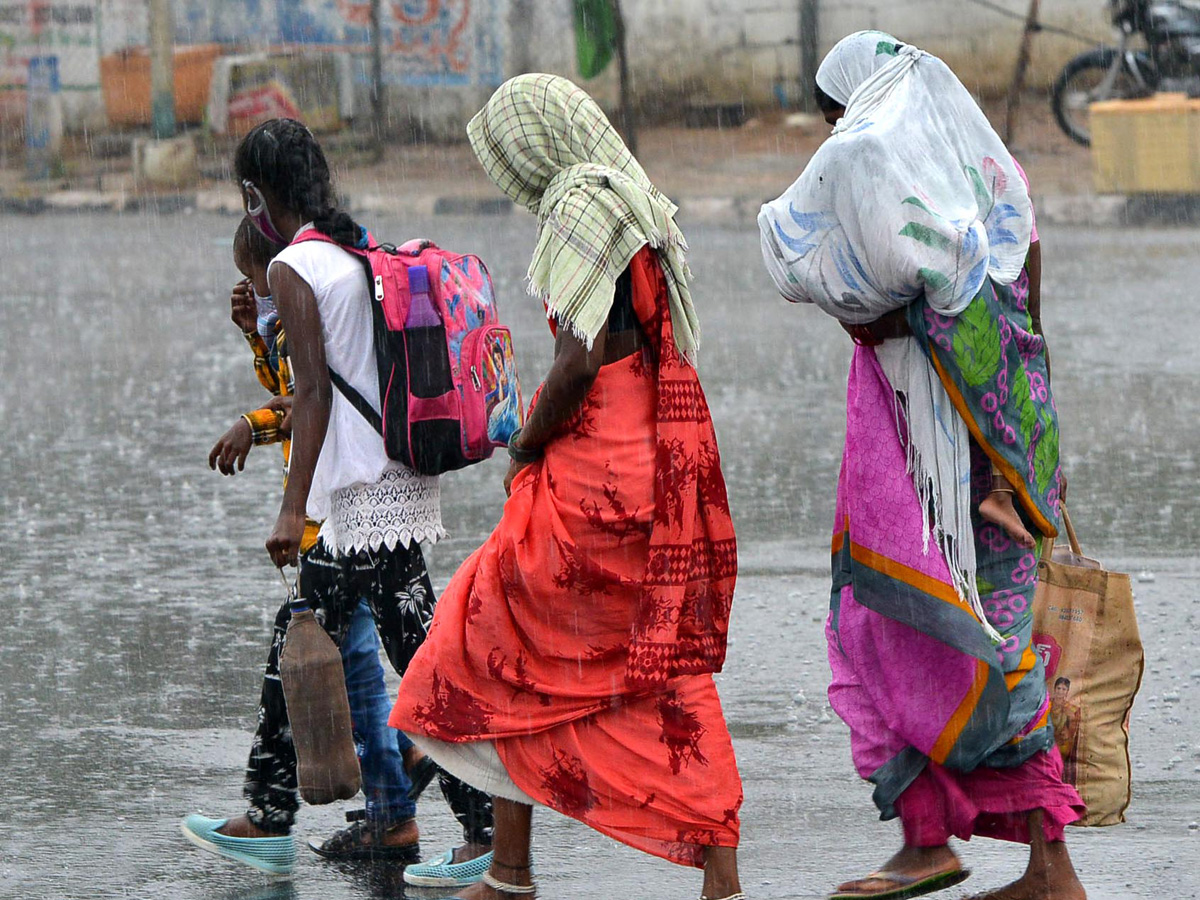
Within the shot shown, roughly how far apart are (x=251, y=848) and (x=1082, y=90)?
15.9 m

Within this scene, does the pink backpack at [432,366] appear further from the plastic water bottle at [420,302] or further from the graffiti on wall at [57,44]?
the graffiti on wall at [57,44]

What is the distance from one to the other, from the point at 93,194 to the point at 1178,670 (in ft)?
51.1

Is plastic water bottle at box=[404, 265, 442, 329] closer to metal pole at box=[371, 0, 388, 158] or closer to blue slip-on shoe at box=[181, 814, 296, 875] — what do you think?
blue slip-on shoe at box=[181, 814, 296, 875]

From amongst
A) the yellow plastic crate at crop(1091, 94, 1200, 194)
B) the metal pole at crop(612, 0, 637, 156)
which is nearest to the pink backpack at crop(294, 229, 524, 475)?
the yellow plastic crate at crop(1091, 94, 1200, 194)

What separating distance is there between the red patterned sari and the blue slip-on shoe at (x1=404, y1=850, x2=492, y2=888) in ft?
1.30

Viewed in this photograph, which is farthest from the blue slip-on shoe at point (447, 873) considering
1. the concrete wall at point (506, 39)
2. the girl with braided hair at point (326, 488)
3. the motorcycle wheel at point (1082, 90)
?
the concrete wall at point (506, 39)

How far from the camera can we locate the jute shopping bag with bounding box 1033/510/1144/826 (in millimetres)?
3586

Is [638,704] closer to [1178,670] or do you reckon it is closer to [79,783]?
[79,783]

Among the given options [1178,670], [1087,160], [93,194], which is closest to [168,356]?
[1178,670]

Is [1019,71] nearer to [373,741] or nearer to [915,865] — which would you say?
[373,741]

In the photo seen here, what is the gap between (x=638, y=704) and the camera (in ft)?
11.3

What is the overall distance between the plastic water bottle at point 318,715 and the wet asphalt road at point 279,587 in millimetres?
308

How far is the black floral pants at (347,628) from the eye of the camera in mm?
3770

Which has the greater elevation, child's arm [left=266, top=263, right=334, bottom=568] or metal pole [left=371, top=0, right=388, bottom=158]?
child's arm [left=266, top=263, right=334, bottom=568]
